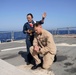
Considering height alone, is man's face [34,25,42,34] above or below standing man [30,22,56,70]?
above

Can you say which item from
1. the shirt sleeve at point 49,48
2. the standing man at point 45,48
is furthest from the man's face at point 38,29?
the shirt sleeve at point 49,48

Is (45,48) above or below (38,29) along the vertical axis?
below

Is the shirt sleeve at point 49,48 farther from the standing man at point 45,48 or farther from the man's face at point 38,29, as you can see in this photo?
the man's face at point 38,29

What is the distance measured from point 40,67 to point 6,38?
1086 centimetres

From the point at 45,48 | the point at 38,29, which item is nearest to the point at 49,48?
the point at 45,48

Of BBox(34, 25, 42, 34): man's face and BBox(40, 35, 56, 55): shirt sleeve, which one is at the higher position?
BBox(34, 25, 42, 34): man's face

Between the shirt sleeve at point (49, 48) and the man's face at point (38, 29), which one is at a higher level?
the man's face at point (38, 29)

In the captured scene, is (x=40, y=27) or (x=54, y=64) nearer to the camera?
(x=40, y=27)

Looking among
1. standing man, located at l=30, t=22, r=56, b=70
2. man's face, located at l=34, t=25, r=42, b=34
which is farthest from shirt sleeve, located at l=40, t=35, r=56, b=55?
man's face, located at l=34, t=25, r=42, b=34

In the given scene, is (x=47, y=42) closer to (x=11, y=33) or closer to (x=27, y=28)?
(x=27, y=28)

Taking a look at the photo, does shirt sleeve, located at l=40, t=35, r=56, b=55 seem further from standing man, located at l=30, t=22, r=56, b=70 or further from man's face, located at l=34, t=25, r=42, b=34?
man's face, located at l=34, t=25, r=42, b=34

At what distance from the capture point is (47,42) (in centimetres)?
712

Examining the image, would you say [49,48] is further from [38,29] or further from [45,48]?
[38,29]

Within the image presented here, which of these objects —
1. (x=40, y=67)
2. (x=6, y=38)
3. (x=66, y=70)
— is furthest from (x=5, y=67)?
(x=6, y=38)
